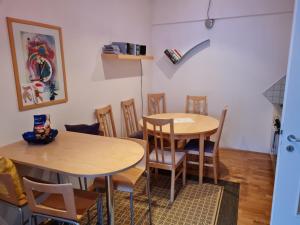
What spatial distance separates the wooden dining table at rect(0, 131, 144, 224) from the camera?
1428 mm

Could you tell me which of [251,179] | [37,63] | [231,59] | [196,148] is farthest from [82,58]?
[251,179]

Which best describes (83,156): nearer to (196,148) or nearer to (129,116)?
(196,148)

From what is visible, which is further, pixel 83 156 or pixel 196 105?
pixel 196 105

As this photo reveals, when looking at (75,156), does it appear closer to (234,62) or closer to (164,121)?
(164,121)

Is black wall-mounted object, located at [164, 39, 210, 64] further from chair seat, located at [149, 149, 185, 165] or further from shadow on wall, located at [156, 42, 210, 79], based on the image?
chair seat, located at [149, 149, 185, 165]

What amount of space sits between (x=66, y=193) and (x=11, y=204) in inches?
21.5

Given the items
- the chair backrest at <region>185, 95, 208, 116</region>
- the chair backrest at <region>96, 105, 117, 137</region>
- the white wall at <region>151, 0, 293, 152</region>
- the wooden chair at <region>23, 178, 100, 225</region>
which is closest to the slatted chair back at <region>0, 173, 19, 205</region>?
the wooden chair at <region>23, 178, 100, 225</region>

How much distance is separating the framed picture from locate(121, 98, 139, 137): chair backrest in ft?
3.71

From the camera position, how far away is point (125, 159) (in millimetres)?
1550

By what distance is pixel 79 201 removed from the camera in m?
1.58

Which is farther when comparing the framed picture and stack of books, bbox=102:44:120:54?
stack of books, bbox=102:44:120:54

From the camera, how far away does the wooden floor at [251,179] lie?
88.1 inches

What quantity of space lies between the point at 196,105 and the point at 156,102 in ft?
2.25

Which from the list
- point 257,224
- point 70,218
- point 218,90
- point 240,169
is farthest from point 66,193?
point 218,90
